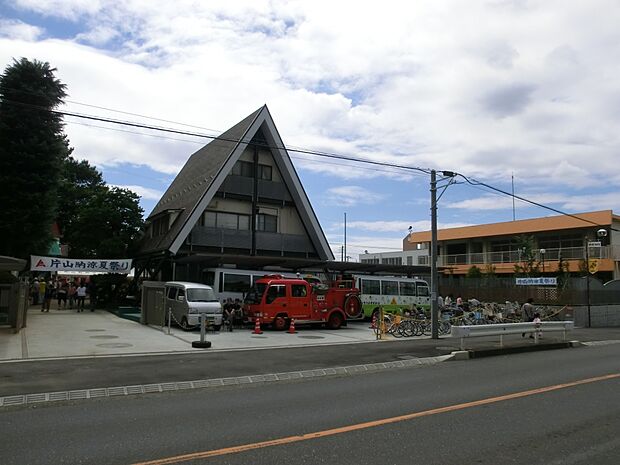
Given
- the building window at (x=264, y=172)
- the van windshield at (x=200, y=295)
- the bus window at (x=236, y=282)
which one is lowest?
the van windshield at (x=200, y=295)

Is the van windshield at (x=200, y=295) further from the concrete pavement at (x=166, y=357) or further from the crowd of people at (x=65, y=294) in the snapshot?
the crowd of people at (x=65, y=294)

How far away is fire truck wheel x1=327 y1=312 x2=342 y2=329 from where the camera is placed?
22938mm

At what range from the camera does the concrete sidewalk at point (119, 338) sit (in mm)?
13797

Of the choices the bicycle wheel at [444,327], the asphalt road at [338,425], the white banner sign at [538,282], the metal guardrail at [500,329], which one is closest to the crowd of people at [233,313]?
the bicycle wheel at [444,327]

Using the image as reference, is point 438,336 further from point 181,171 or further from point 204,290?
point 181,171

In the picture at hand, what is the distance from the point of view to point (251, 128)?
28.8m

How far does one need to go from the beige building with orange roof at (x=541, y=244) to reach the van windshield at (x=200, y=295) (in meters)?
20.4

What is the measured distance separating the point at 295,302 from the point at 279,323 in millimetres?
1116

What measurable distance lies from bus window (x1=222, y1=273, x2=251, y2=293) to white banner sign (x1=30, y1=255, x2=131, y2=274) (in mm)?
6153

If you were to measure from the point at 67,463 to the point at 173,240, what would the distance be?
70.9 feet

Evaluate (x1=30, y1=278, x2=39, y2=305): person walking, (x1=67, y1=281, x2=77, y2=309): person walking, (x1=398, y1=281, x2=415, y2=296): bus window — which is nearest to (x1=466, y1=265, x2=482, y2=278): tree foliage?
(x1=398, y1=281, x2=415, y2=296): bus window

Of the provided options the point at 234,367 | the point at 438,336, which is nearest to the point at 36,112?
the point at 234,367

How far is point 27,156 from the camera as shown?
23.0 m

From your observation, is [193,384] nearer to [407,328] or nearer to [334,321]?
[407,328]
